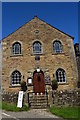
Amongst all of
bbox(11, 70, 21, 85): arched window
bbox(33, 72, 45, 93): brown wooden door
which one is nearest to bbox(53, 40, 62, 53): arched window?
bbox(33, 72, 45, 93): brown wooden door

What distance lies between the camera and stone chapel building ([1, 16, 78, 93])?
1902cm

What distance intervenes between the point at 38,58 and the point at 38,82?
2583 mm

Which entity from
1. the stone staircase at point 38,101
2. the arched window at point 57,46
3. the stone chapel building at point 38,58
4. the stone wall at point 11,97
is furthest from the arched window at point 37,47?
the stone wall at point 11,97

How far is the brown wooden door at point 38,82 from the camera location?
1897 centimetres

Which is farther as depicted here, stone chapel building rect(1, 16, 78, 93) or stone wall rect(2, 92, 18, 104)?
stone chapel building rect(1, 16, 78, 93)

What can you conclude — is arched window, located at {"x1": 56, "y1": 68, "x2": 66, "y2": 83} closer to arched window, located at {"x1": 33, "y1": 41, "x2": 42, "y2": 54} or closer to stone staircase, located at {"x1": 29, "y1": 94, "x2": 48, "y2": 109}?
arched window, located at {"x1": 33, "y1": 41, "x2": 42, "y2": 54}

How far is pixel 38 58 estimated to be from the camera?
1959 cm

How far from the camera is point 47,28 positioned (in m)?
20.9

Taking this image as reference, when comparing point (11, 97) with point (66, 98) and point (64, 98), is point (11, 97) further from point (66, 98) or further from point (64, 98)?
point (66, 98)

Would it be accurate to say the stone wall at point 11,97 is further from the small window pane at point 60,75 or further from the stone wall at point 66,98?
the small window pane at point 60,75

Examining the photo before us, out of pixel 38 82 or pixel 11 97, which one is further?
pixel 38 82

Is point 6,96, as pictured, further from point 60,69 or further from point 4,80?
point 60,69

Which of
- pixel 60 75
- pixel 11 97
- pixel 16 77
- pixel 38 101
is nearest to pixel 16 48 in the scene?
pixel 16 77

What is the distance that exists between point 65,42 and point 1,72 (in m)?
7.83
